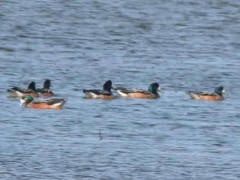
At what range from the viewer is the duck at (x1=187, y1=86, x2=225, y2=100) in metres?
28.7

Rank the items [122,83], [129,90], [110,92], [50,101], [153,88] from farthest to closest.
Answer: [122,83]
[110,92]
[153,88]
[129,90]
[50,101]

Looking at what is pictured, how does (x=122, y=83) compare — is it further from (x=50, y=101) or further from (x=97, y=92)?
(x=50, y=101)

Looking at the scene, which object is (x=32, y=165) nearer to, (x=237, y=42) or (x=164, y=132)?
(x=164, y=132)

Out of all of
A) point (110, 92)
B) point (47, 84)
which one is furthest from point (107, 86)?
point (47, 84)

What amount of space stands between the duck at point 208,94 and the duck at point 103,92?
180cm

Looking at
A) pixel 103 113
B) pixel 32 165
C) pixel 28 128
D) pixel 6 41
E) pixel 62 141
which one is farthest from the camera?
pixel 6 41

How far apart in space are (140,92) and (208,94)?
4.93 ft

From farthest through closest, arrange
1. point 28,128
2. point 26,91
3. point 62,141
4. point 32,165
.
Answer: point 26,91 < point 28,128 < point 62,141 < point 32,165

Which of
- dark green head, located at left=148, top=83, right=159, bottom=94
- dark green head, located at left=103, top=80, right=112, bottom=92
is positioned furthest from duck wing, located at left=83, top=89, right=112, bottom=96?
dark green head, located at left=148, top=83, right=159, bottom=94

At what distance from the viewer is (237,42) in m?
40.0

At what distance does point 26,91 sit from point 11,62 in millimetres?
5185

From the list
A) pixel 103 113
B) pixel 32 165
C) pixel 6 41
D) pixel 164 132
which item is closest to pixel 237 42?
pixel 6 41

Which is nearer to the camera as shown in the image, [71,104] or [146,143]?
[146,143]

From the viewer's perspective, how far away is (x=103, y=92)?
28.7m
